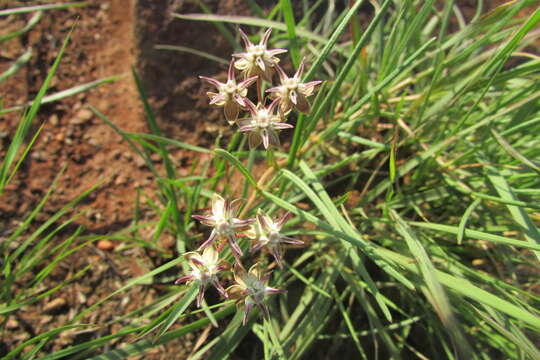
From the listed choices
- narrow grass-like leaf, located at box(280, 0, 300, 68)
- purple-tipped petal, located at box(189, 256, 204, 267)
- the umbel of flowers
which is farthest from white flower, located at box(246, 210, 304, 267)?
narrow grass-like leaf, located at box(280, 0, 300, 68)

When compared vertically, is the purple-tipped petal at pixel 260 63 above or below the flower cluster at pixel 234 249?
above

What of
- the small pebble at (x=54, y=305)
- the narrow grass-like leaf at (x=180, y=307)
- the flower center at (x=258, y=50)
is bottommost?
the small pebble at (x=54, y=305)

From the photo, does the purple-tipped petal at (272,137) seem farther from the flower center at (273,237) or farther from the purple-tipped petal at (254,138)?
the flower center at (273,237)

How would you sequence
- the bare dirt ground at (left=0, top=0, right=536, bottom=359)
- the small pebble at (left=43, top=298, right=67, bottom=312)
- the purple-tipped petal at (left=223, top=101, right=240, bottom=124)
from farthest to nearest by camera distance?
1. the bare dirt ground at (left=0, top=0, right=536, bottom=359)
2. the small pebble at (left=43, top=298, right=67, bottom=312)
3. the purple-tipped petal at (left=223, top=101, right=240, bottom=124)

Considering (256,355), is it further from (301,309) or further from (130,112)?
(130,112)

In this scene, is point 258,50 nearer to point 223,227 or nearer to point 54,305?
point 223,227

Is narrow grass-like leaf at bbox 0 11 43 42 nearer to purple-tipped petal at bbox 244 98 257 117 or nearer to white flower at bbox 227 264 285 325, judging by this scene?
purple-tipped petal at bbox 244 98 257 117

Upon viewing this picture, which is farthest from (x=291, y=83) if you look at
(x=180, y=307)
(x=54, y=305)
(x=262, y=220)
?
(x=54, y=305)

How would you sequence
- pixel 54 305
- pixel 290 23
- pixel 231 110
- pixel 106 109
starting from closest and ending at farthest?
1. pixel 231 110
2. pixel 290 23
3. pixel 54 305
4. pixel 106 109

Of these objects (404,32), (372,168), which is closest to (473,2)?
(404,32)

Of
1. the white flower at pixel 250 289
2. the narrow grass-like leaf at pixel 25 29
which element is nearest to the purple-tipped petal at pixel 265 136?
the white flower at pixel 250 289
